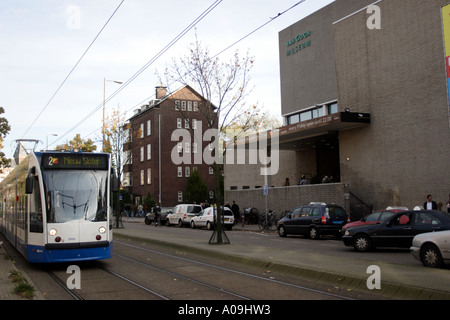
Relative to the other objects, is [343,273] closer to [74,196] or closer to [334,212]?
[74,196]

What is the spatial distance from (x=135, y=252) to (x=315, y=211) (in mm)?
9308

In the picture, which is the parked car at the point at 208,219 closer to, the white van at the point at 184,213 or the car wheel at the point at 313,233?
the white van at the point at 184,213

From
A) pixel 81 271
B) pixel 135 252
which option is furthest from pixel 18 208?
pixel 135 252

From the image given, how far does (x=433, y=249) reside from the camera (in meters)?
11.2

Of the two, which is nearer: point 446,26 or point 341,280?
point 341,280

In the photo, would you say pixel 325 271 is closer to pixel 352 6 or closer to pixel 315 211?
pixel 315 211

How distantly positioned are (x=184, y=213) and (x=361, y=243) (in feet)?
68.9

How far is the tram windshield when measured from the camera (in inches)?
439

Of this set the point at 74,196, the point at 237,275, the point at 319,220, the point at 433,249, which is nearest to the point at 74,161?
the point at 74,196

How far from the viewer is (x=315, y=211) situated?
A: 21844 millimetres

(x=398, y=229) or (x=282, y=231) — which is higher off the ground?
(x=398, y=229)

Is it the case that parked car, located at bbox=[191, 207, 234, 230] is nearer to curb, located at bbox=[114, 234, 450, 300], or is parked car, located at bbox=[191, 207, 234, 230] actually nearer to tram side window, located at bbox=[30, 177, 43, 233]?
curb, located at bbox=[114, 234, 450, 300]

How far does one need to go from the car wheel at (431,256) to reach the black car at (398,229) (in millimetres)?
2618

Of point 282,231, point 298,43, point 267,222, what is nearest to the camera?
point 282,231
